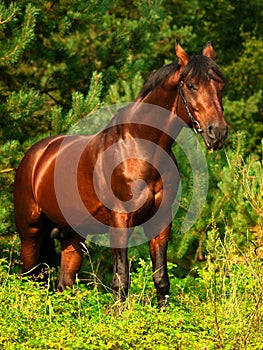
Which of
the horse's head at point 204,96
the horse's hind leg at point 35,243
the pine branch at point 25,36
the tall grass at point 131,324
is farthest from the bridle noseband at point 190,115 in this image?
the pine branch at point 25,36

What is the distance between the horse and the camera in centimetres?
630

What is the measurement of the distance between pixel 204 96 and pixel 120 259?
1.46 metres

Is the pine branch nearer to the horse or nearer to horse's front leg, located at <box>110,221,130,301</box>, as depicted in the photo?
the horse

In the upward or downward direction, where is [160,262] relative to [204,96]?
downward

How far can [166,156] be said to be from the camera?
6684mm

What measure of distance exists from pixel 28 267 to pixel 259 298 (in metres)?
3.35

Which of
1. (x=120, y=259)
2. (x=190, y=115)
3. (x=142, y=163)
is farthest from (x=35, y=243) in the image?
(x=190, y=115)

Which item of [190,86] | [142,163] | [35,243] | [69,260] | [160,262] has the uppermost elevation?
[190,86]

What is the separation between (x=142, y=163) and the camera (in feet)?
21.7

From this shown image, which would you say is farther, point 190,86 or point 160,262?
point 160,262

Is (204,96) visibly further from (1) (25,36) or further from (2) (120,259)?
(1) (25,36)

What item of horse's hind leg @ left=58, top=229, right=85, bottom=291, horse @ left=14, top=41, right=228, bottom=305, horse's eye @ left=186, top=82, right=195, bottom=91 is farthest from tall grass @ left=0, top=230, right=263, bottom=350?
horse's hind leg @ left=58, top=229, right=85, bottom=291

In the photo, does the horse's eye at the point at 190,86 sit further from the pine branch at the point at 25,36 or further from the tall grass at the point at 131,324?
the pine branch at the point at 25,36

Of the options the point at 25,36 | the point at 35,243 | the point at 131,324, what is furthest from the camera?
the point at 25,36
